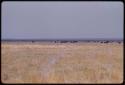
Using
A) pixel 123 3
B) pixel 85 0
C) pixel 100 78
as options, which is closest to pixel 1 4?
pixel 85 0

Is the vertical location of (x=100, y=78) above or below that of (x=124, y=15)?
below

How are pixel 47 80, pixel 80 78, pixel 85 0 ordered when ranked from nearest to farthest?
pixel 85 0 < pixel 47 80 < pixel 80 78

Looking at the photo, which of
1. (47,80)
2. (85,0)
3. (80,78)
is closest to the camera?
(85,0)

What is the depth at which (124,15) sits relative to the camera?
2.77m

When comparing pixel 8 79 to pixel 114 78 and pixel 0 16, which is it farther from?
pixel 0 16

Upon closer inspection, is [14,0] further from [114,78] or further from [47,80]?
[114,78]

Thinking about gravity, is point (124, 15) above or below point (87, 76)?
above

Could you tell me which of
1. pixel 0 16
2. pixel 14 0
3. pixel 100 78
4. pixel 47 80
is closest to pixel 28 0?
pixel 14 0

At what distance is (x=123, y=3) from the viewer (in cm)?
278

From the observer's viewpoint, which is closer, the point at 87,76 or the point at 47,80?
the point at 47,80

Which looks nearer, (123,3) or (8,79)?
(123,3)

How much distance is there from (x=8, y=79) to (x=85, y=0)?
3.73 meters

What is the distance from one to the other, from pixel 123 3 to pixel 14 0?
1020 millimetres

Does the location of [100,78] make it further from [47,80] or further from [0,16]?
[0,16]
